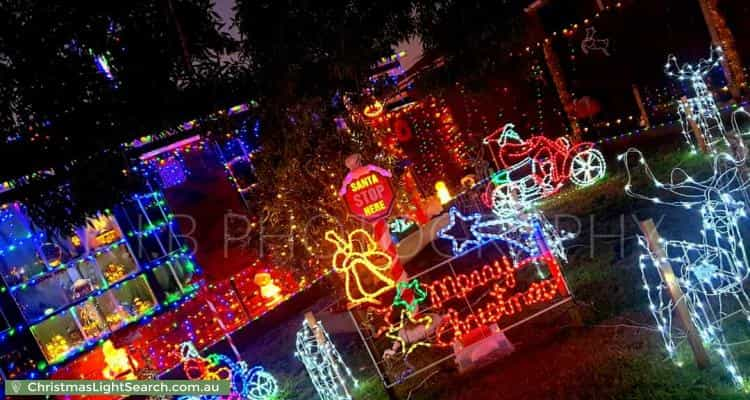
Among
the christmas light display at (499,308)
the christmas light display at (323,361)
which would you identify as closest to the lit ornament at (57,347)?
the christmas light display at (323,361)

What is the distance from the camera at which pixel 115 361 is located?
1073cm

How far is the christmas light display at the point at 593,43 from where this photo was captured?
44.1ft

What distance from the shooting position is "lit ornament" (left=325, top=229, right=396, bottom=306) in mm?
7090

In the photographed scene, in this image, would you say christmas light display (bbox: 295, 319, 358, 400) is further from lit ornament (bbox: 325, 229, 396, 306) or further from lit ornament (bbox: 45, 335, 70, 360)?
lit ornament (bbox: 45, 335, 70, 360)

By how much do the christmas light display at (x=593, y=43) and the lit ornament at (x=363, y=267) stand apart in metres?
8.49

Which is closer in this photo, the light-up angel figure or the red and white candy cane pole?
the red and white candy cane pole

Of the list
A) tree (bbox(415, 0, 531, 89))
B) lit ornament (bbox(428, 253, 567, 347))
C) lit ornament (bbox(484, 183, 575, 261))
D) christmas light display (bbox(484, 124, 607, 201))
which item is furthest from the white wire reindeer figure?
christmas light display (bbox(484, 124, 607, 201))

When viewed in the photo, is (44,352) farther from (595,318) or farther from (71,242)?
(595,318)

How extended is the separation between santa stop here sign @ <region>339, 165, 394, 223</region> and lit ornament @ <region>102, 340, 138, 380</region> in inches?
247

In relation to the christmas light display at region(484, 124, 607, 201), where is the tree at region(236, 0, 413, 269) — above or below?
above

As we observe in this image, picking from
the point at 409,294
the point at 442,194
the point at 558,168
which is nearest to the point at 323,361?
the point at 409,294

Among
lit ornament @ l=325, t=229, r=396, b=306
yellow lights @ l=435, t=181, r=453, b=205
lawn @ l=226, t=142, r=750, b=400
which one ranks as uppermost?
lit ornament @ l=325, t=229, r=396, b=306

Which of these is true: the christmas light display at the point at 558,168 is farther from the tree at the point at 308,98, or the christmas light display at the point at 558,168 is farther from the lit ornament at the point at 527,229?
the tree at the point at 308,98

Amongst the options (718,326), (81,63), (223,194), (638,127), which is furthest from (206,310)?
(638,127)
